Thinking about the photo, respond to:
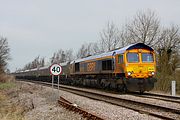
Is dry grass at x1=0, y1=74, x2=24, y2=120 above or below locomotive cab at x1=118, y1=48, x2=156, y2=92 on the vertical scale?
below

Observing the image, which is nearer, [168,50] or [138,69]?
[138,69]

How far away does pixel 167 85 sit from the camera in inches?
1025

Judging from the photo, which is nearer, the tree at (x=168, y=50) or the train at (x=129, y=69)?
the train at (x=129, y=69)

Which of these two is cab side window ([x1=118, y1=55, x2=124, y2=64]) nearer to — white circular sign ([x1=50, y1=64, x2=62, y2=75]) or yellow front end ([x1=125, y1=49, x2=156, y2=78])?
yellow front end ([x1=125, y1=49, x2=156, y2=78])

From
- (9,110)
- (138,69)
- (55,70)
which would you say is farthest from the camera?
(138,69)

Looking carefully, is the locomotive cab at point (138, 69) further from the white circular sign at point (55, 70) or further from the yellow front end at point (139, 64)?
the white circular sign at point (55, 70)

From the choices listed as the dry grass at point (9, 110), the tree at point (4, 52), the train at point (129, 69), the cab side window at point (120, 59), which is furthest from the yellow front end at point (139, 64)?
the tree at point (4, 52)

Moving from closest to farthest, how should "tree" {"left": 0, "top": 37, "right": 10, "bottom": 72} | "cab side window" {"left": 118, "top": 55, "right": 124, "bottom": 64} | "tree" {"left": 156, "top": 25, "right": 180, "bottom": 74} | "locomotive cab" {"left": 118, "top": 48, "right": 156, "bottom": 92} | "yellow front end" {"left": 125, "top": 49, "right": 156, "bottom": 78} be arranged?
1. "locomotive cab" {"left": 118, "top": 48, "right": 156, "bottom": 92}
2. "yellow front end" {"left": 125, "top": 49, "right": 156, "bottom": 78}
3. "cab side window" {"left": 118, "top": 55, "right": 124, "bottom": 64}
4. "tree" {"left": 156, "top": 25, "right": 180, "bottom": 74}
5. "tree" {"left": 0, "top": 37, "right": 10, "bottom": 72}

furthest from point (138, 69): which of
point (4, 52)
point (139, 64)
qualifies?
point (4, 52)

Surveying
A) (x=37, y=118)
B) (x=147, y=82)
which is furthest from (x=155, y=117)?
(x=147, y=82)

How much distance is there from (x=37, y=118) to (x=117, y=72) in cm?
997

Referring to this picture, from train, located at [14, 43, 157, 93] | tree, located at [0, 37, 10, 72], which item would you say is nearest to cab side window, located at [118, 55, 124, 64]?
train, located at [14, 43, 157, 93]

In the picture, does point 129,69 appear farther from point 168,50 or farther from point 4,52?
point 4,52

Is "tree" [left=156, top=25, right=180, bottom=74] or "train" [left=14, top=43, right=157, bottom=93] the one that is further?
"tree" [left=156, top=25, right=180, bottom=74]
